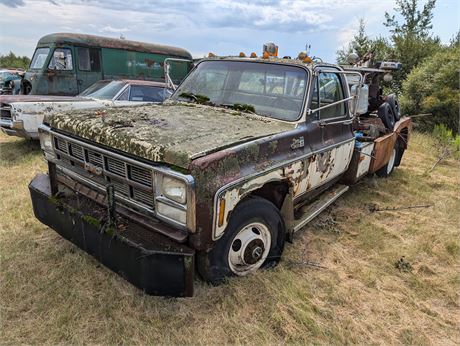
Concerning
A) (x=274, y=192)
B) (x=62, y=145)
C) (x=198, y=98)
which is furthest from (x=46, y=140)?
(x=274, y=192)

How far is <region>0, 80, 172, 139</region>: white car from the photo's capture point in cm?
673

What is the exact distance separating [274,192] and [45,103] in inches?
216

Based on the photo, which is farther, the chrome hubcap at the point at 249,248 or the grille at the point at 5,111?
the grille at the point at 5,111

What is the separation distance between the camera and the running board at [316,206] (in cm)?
381

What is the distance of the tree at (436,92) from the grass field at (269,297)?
8.84 m

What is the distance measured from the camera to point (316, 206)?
427 cm

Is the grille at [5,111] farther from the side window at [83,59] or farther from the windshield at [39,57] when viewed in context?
the side window at [83,59]

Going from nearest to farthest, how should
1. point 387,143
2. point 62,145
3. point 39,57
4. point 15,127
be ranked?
1. point 62,145
2. point 387,143
3. point 15,127
4. point 39,57

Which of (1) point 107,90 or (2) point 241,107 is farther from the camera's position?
(1) point 107,90

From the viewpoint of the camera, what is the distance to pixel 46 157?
3.54m

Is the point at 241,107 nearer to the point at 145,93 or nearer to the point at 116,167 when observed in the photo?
the point at 116,167

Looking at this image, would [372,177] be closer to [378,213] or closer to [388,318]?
[378,213]

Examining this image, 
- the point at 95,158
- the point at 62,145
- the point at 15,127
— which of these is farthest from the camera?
the point at 15,127

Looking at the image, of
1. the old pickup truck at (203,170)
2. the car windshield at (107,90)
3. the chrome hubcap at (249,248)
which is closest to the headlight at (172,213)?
the old pickup truck at (203,170)
